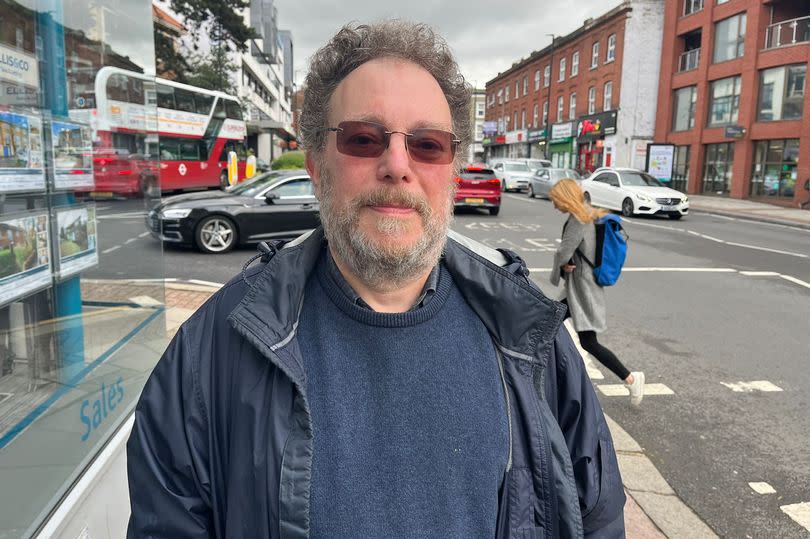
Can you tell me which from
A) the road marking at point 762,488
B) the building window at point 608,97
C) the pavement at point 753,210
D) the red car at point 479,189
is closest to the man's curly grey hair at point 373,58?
the road marking at point 762,488

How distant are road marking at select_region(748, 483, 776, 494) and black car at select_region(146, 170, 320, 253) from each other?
7303 millimetres

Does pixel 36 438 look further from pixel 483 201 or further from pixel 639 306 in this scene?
pixel 483 201

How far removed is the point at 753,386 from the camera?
15.8 ft

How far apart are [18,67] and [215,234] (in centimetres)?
826

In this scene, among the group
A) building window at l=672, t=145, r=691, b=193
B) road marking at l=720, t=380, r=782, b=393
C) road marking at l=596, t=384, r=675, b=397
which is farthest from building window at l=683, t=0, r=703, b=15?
road marking at l=596, t=384, r=675, b=397

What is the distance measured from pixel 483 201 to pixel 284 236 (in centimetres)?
823

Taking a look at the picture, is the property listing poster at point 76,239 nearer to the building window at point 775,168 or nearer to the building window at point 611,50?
the building window at point 775,168

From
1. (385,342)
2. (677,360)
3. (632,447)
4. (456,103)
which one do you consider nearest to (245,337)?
(385,342)

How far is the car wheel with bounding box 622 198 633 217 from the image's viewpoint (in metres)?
18.3

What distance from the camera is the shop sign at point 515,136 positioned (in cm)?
4964

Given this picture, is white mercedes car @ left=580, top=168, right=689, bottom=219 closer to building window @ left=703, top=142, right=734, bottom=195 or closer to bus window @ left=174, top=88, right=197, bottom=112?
building window @ left=703, top=142, right=734, bottom=195

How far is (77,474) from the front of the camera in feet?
6.63

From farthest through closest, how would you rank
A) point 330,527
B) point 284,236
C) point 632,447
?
point 284,236 < point 632,447 < point 330,527

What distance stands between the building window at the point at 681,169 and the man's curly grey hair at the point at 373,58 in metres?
31.2
